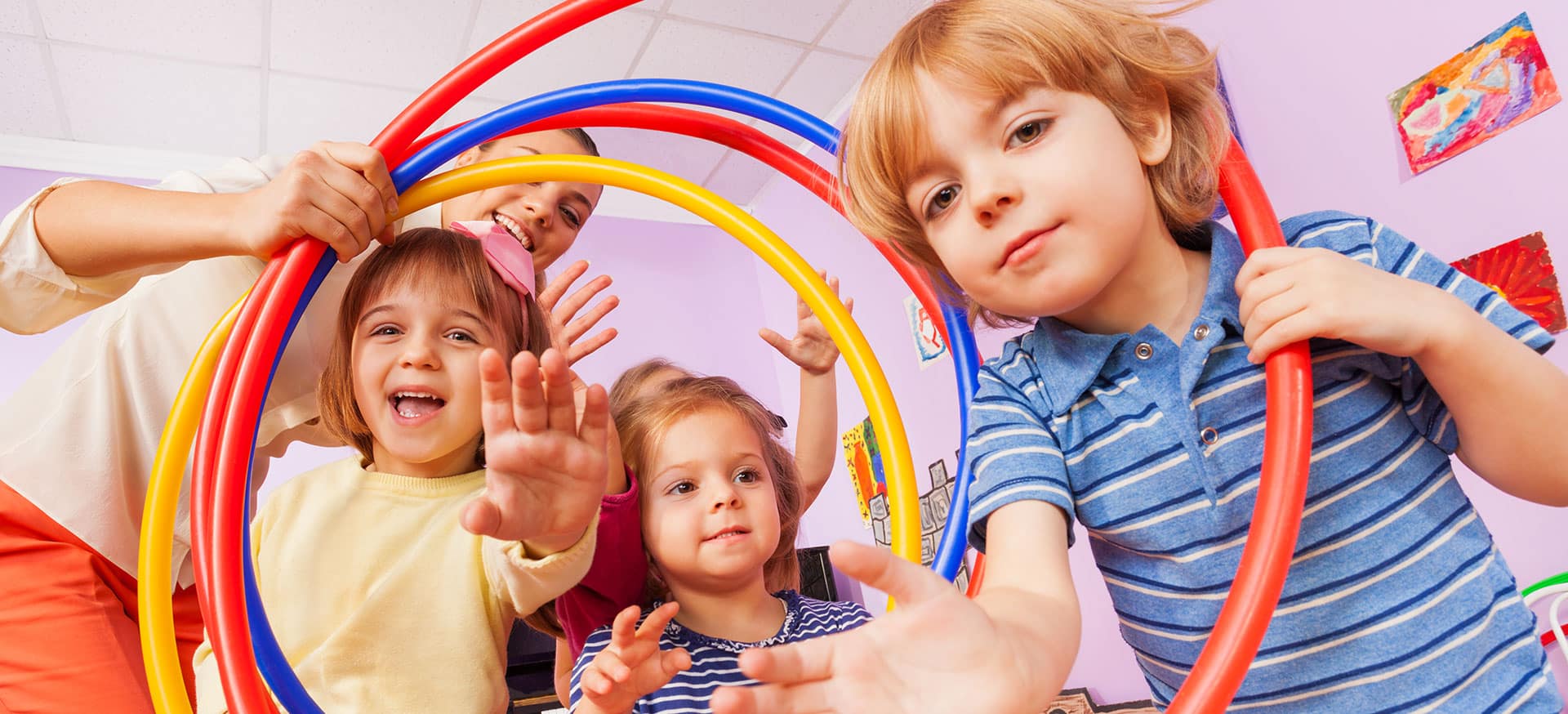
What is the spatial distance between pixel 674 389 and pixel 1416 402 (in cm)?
100

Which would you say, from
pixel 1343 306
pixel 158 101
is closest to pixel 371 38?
pixel 158 101

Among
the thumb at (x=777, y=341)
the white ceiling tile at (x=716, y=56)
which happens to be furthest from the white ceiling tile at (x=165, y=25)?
the thumb at (x=777, y=341)

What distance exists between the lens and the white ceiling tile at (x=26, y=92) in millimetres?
3244

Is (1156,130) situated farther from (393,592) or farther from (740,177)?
(740,177)

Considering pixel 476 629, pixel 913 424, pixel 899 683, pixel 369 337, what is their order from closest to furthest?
pixel 899 683, pixel 476 629, pixel 369 337, pixel 913 424

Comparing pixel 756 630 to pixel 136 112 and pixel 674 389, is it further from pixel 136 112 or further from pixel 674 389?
pixel 136 112

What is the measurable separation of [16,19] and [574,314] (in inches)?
105

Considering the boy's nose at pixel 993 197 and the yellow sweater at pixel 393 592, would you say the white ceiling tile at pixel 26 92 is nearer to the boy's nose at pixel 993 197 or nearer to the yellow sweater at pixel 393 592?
the yellow sweater at pixel 393 592

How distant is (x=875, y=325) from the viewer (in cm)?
419

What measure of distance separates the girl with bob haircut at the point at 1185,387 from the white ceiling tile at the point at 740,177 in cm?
366

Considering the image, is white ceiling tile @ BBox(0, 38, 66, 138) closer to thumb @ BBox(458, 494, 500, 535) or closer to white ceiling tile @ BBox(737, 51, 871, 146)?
white ceiling tile @ BBox(737, 51, 871, 146)

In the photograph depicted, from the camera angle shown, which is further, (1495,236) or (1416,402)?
(1495,236)

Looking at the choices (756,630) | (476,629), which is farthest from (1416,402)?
(476,629)

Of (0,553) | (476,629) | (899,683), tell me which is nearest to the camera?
(899,683)
